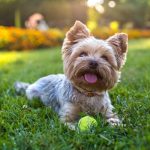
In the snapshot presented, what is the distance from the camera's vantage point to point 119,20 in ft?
148

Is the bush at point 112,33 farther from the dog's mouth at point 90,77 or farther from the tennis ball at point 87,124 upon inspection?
the tennis ball at point 87,124

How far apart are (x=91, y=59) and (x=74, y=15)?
3543 centimetres

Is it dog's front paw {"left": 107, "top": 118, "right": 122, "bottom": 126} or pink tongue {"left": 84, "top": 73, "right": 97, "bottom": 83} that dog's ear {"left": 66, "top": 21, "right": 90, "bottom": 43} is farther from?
dog's front paw {"left": 107, "top": 118, "right": 122, "bottom": 126}

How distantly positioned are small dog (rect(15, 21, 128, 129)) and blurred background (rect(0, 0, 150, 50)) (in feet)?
54.7

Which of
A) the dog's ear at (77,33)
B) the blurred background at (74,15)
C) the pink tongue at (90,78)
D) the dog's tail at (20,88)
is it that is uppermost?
the dog's ear at (77,33)

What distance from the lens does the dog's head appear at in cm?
582

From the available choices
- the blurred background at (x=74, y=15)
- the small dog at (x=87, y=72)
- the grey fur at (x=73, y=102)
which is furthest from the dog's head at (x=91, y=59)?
the blurred background at (x=74, y=15)

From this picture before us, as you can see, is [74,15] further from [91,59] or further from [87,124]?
[87,124]

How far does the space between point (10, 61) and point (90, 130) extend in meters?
9.66

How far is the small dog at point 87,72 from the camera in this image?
5.86m

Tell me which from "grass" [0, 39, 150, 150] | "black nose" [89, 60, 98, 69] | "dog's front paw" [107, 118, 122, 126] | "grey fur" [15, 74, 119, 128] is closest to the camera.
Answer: "grass" [0, 39, 150, 150]

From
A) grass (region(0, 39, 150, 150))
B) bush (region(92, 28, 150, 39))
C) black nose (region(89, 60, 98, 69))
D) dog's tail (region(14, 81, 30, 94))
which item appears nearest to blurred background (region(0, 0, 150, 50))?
bush (region(92, 28, 150, 39))

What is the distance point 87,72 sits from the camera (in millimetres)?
5871

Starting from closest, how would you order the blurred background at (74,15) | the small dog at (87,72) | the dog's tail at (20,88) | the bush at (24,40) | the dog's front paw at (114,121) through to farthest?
the dog's front paw at (114,121) < the small dog at (87,72) < the dog's tail at (20,88) < the bush at (24,40) < the blurred background at (74,15)
